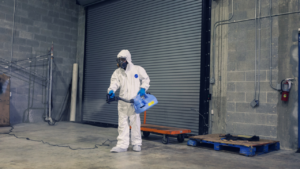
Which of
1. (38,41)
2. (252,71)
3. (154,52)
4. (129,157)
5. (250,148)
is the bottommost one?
(129,157)

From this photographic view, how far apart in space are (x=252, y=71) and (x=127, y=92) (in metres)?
2.71

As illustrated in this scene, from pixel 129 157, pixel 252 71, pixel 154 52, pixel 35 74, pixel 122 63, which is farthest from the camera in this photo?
pixel 35 74

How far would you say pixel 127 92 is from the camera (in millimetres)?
4883

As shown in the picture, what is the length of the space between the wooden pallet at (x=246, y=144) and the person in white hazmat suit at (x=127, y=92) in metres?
1.23

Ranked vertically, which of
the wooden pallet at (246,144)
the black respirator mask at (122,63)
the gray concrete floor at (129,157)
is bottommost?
the gray concrete floor at (129,157)

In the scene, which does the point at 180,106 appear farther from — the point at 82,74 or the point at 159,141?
the point at 82,74

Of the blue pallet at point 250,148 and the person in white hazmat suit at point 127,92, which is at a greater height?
the person in white hazmat suit at point 127,92

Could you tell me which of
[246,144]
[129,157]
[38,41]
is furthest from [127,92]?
[38,41]

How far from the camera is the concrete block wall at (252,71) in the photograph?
5.28 meters

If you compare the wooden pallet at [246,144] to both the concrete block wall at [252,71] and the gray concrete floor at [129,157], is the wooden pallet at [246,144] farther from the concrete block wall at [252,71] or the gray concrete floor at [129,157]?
the concrete block wall at [252,71]

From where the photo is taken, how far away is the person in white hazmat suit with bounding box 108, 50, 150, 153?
4.76m

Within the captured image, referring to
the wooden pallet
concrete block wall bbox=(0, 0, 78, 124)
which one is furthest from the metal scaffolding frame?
the wooden pallet

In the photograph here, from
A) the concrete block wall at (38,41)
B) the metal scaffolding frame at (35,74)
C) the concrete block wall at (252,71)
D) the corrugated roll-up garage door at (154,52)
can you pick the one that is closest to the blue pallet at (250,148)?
the concrete block wall at (252,71)

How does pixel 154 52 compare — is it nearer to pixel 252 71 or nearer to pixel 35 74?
pixel 252 71
